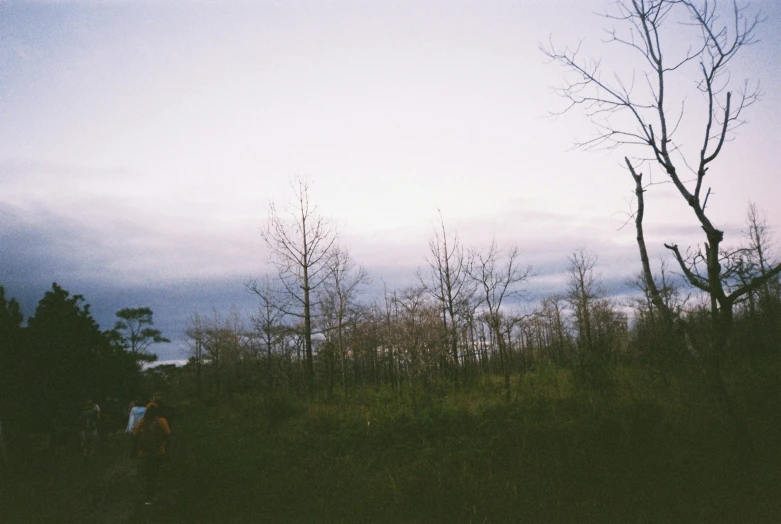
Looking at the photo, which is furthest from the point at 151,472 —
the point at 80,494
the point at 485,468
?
the point at 485,468

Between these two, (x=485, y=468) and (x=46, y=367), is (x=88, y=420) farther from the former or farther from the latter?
(x=485, y=468)

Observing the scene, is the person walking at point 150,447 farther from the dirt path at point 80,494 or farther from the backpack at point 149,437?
the dirt path at point 80,494

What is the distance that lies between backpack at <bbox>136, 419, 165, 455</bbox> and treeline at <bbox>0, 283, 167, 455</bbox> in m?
9.00

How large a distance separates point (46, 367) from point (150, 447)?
972 centimetres

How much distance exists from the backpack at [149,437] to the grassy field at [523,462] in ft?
3.68

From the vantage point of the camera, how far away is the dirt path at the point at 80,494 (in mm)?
7266

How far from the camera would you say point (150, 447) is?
773 centimetres

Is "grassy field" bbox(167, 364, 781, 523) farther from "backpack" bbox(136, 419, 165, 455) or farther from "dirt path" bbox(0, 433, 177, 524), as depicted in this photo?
"backpack" bbox(136, 419, 165, 455)

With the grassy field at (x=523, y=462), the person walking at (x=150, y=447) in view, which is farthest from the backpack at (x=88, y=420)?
the person walking at (x=150, y=447)

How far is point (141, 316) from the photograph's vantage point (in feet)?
146

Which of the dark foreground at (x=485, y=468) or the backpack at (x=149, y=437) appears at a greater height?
the backpack at (x=149, y=437)

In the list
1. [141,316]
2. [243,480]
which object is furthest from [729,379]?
[141,316]

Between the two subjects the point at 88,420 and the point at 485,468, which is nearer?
the point at 485,468

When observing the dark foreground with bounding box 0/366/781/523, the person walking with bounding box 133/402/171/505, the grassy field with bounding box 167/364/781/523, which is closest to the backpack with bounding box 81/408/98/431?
the dark foreground with bounding box 0/366/781/523
